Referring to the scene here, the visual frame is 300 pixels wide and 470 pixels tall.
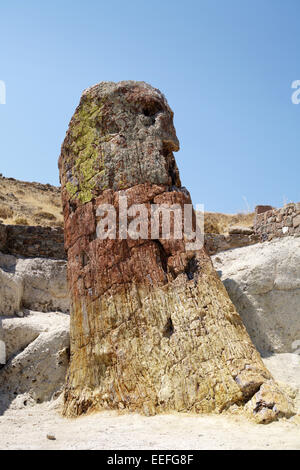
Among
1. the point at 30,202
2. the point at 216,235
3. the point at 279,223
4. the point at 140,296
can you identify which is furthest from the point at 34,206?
the point at 140,296

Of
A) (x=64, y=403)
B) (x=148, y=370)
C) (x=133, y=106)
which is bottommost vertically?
(x=64, y=403)

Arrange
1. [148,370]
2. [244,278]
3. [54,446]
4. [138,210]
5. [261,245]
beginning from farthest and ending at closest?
[261,245], [244,278], [138,210], [148,370], [54,446]

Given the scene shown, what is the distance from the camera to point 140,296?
6.96 m

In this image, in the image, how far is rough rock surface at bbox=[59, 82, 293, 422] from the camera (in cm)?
593

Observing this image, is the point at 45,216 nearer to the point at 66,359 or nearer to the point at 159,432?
the point at 66,359

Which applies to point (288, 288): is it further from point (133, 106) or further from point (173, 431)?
point (133, 106)

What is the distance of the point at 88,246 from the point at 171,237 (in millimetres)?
1432

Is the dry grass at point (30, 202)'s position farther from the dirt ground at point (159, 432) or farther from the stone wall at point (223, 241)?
Answer: the dirt ground at point (159, 432)

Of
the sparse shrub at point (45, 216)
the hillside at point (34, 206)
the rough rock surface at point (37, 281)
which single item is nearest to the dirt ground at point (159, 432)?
the rough rock surface at point (37, 281)

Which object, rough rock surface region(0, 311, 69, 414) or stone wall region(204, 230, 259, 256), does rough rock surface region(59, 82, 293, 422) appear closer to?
rough rock surface region(0, 311, 69, 414)

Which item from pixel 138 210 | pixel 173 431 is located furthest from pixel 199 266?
pixel 173 431

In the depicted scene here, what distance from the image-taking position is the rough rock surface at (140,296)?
233 inches

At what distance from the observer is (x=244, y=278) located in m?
7.96

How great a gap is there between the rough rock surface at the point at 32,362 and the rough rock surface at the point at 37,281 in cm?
88
